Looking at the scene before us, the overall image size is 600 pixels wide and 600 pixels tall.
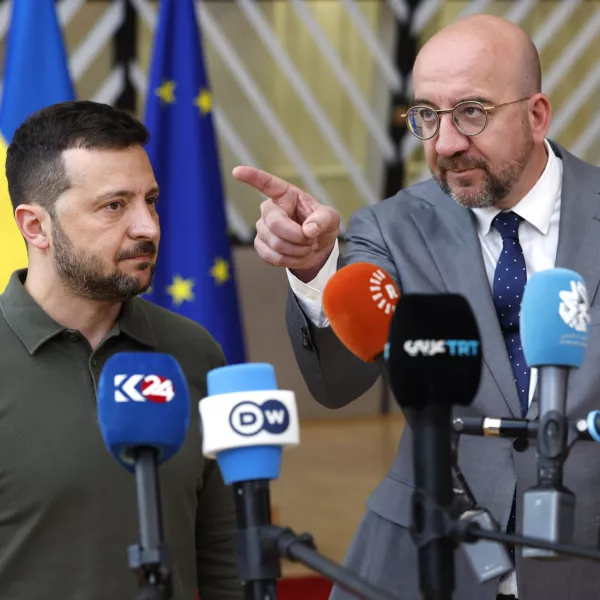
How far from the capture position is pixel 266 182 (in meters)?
1.17

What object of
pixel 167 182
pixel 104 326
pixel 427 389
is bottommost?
pixel 427 389

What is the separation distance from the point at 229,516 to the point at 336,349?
0.24m

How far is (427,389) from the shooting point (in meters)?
0.80

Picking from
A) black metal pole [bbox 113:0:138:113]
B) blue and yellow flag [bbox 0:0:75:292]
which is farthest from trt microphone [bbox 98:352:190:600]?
black metal pole [bbox 113:0:138:113]

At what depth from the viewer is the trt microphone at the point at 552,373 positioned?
0.83m

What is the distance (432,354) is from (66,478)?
547 millimetres

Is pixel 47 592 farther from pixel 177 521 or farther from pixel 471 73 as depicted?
pixel 471 73

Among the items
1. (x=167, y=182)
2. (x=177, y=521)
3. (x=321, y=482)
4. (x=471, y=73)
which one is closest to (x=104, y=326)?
(x=177, y=521)

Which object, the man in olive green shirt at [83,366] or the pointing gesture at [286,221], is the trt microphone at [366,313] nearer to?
the pointing gesture at [286,221]

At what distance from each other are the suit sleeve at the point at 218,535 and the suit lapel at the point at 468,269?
1.04 ft

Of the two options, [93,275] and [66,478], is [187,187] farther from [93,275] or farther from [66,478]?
[66,478]

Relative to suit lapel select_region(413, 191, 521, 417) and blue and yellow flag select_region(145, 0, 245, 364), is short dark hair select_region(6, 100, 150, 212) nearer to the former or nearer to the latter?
suit lapel select_region(413, 191, 521, 417)

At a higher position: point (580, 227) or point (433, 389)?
point (580, 227)

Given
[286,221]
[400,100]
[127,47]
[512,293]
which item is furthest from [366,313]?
[400,100]
